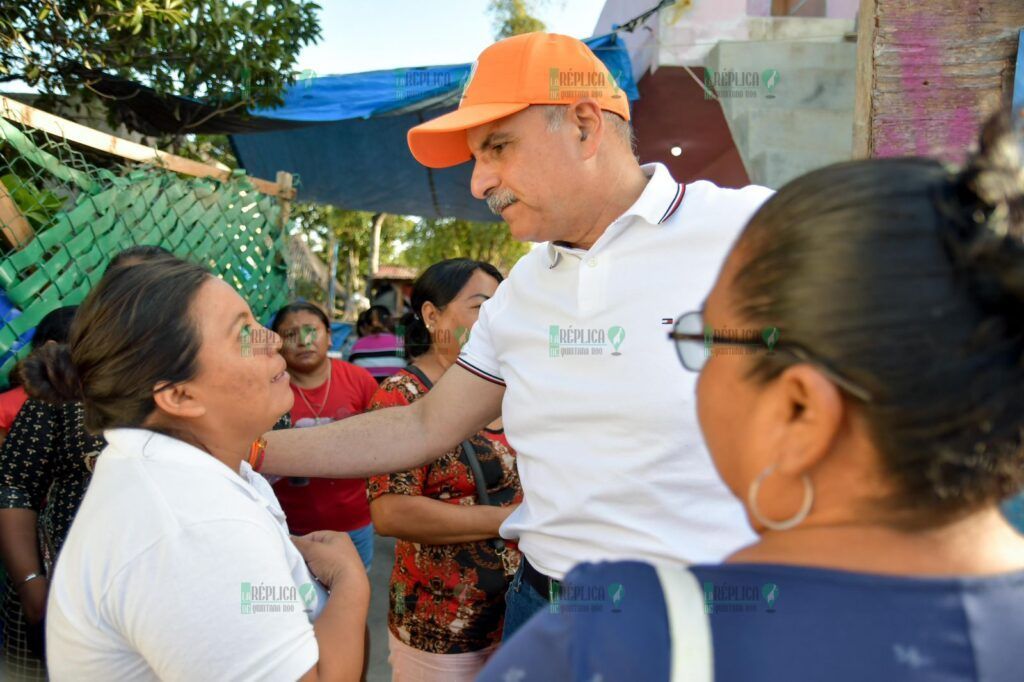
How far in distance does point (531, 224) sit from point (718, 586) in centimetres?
136

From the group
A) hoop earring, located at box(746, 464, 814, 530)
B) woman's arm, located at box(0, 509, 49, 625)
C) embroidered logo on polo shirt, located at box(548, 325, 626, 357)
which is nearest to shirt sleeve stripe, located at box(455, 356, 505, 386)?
embroidered logo on polo shirt, located at box(548, 325, 626, 357)

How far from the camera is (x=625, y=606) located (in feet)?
2.27

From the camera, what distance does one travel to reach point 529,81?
192cm

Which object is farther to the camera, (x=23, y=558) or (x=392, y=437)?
(x=23, y=558)

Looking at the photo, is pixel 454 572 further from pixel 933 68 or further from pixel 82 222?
pixel 82 222

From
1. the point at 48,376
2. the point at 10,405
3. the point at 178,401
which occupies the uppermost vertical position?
the point at 178,401

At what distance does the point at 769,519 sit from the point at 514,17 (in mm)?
14244

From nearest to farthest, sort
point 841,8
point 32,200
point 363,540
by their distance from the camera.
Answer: point 32,200
point 363,540
point 841,8

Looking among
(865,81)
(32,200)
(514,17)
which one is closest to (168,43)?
(32,200)

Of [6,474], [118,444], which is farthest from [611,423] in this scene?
[6,474]

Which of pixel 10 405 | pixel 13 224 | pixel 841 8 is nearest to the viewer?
pixel 10 405

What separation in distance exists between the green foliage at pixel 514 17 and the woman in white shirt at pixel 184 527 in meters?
13.2

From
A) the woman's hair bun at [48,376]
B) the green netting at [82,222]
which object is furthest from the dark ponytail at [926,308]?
the green netting at [82,222]

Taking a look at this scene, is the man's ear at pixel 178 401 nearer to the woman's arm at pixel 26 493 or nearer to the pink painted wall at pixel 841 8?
the woman's arm at pixel 26 493
